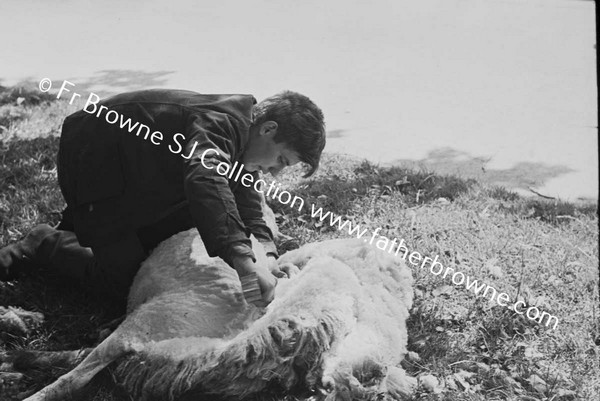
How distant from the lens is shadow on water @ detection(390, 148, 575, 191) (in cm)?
496

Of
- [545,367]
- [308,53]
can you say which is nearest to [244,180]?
[545,367]

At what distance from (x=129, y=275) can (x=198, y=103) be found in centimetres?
86

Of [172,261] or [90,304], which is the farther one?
[90,304]

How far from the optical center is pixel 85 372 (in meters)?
2.69

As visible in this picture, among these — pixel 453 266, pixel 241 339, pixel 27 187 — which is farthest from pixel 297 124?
pixel 27 187

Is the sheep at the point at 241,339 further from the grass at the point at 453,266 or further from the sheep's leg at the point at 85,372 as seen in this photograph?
the grass at the point at 453,266

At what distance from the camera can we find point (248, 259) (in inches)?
106

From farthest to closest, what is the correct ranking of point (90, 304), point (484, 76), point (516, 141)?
1. point (484, 76)
2. point (516, 141)
3. point (90, 304)

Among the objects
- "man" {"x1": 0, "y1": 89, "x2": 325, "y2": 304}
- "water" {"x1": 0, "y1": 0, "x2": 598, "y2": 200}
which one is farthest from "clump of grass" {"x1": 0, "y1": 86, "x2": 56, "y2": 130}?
"man" {"x1": 0, "y1": 89, "x2": 325, "y2": 304}

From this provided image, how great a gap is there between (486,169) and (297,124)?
7.77 feet

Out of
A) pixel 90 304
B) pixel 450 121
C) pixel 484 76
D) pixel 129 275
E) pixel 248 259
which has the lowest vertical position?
pixel 90 304

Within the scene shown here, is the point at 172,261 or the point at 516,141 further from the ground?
the point at 516,141

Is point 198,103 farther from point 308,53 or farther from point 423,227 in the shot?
point 308,53

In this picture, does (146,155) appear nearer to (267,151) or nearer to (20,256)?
(267,151)
